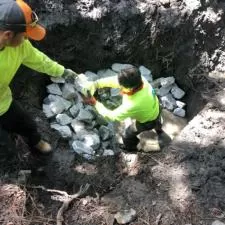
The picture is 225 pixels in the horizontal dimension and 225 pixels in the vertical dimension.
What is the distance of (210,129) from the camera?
454 cm

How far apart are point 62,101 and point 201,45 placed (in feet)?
6.39

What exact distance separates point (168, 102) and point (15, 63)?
8.68 feet

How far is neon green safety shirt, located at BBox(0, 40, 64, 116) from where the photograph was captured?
10.4 ft

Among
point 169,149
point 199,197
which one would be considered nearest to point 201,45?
point 169,149

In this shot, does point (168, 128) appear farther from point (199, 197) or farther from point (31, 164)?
point (31, 164)

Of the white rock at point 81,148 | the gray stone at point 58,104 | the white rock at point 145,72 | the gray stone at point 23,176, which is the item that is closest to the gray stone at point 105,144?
the white rock at point 81,148

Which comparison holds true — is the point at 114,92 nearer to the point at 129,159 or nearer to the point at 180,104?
the point at 180,104

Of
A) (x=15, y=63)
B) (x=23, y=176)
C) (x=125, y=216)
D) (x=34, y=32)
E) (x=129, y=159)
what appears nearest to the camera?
(x=34, y=32)

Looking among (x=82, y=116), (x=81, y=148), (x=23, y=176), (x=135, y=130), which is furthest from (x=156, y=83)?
(x=23, y=176)

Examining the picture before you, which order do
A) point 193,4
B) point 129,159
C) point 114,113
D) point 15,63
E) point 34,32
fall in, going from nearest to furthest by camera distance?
point 34,32, point 15,63, point 114,113, point 129,159, point 193,4

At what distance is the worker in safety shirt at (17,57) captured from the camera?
289cm

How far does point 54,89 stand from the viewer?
16.8 feet

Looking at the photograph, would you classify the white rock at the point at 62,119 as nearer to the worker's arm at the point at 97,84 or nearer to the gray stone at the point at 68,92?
the gray stone at the point at 68,92

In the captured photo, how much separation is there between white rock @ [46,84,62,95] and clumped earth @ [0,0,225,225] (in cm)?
7
